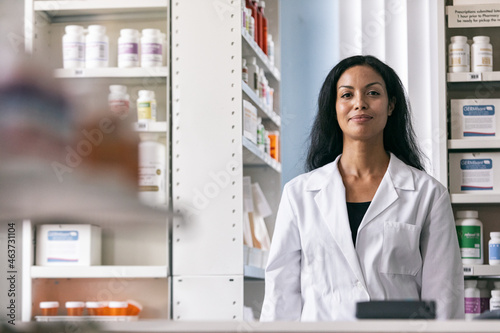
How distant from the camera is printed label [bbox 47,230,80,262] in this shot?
2.91m

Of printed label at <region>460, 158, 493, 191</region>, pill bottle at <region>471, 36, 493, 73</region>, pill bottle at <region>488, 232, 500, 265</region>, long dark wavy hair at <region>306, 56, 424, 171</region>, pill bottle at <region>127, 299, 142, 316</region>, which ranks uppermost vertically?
pill bottle at <region>471, 36, 493, 73</region>

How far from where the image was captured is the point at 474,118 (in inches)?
116

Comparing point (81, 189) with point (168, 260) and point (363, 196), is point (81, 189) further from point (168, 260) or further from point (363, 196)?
point (168, 260)

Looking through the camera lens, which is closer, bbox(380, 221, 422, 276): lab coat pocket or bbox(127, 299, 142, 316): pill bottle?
bbox(380, 221, 422, 276): lab coat pocket

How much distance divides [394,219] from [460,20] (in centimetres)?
139

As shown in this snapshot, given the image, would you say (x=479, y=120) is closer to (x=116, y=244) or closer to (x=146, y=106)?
(x=146, y=106)

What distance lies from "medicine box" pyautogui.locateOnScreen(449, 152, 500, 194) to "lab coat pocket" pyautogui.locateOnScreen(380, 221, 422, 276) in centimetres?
114

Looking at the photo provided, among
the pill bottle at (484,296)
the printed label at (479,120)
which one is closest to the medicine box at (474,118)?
the printed label at (479,120)

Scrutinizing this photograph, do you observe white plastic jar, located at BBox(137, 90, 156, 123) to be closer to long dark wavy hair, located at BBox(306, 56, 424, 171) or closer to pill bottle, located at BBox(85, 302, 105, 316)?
pill bottle, located at BBox(85, 302, 105, 316)

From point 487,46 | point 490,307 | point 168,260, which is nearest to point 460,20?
point 487,46

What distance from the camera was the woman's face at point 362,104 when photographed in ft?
6.43

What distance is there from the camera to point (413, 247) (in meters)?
1.88

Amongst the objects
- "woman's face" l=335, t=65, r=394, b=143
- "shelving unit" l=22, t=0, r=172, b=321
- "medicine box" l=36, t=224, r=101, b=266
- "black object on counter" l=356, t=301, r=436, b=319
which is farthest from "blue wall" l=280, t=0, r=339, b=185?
"black object on counter" l=356, t=301, r=436, b=319

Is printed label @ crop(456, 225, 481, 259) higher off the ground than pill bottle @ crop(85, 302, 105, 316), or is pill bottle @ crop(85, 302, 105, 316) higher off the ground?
printed label @ crop(456, 225, 481, 259)
